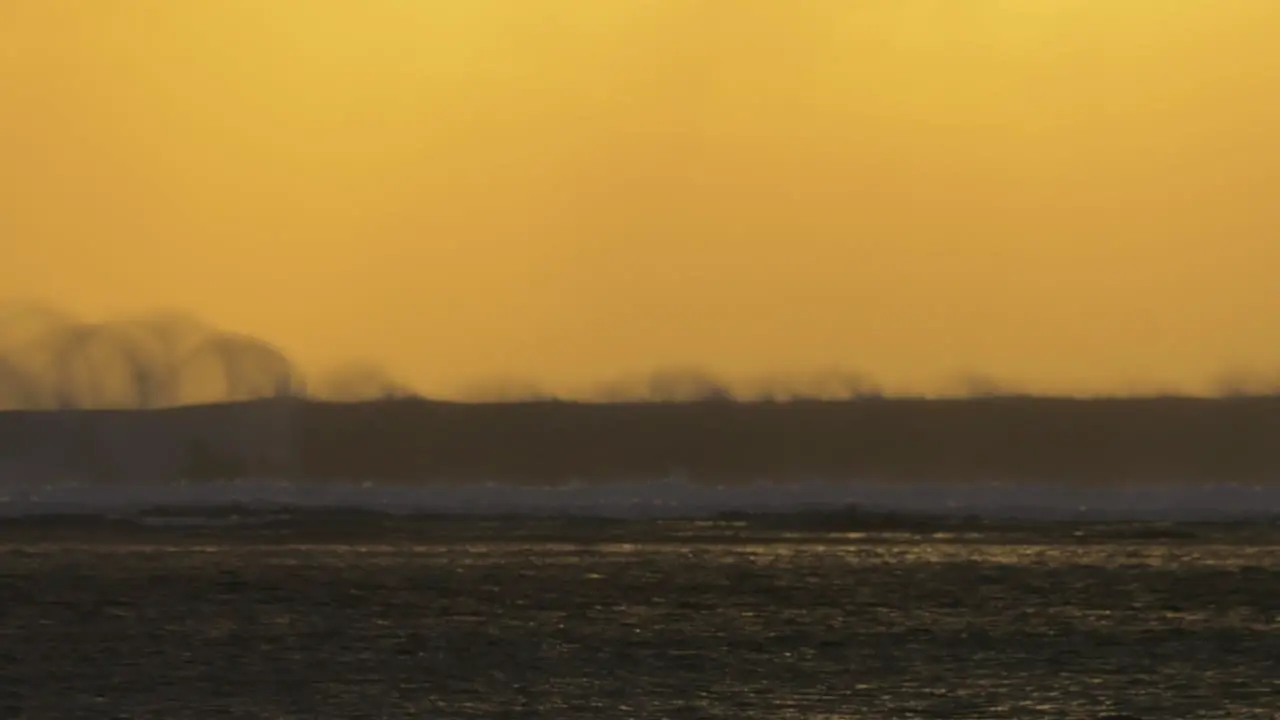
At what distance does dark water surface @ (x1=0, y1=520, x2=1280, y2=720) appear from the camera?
17188mm

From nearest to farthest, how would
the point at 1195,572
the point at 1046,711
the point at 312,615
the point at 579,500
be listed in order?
1. the point at 1046,711
2. the point at 312,615
3. the point at 1195,572
4. the point at 579,500

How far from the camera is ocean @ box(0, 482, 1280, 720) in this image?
17.2 m

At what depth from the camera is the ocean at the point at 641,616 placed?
1725 cm

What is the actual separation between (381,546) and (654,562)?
4883 millimetres

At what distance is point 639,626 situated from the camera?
2102 cm

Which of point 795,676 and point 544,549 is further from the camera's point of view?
point 544,549

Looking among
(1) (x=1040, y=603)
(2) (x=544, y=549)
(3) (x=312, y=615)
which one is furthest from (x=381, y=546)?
(1) (x=1040, y=603)

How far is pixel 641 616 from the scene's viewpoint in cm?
2159

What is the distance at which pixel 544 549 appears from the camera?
28.6 meters

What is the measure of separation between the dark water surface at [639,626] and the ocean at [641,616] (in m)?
0.06

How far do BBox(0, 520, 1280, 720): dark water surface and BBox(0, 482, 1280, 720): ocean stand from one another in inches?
2.2

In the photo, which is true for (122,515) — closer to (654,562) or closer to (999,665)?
(654,562)

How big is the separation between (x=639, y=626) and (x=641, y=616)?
22.8 inches

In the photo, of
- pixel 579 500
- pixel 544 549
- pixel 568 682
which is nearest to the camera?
pixel 568 682
